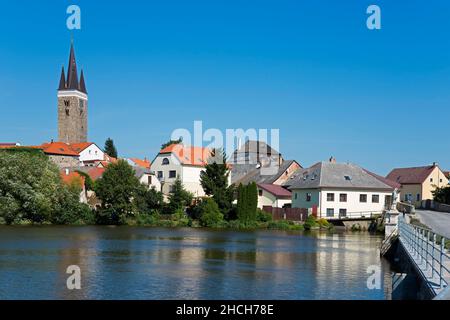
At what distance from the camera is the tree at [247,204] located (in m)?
69.8

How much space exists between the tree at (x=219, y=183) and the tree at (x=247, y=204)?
234 centimetres

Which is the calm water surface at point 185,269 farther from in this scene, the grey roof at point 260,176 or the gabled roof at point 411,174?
the gabled roof at point 411,174

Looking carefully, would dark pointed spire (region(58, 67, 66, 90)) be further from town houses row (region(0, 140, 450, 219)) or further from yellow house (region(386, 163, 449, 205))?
yellow house (region(386, 163, 449, 205))

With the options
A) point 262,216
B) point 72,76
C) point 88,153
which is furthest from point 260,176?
point 72,76

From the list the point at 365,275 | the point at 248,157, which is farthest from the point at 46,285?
the point at 248,157

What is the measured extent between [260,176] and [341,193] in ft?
69.6

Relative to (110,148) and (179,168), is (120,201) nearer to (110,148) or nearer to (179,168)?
(179,168)

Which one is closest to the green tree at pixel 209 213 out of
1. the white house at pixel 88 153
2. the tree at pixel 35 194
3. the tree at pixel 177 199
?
the tree at pixel 177 199

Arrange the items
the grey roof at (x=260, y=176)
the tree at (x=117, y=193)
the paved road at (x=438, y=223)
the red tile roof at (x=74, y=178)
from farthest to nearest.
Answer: the grey roof at (x=260, y=176), the red tile roof at (x=74, y=178), the tree at (x=117, y=193), the paved road at (x=438, y=223)

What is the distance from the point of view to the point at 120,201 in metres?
67.7

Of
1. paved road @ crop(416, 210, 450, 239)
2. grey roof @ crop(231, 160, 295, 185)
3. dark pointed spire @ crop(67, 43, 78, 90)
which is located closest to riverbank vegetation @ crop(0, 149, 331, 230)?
grey roof @ crop(231, 160, 295, 185)
